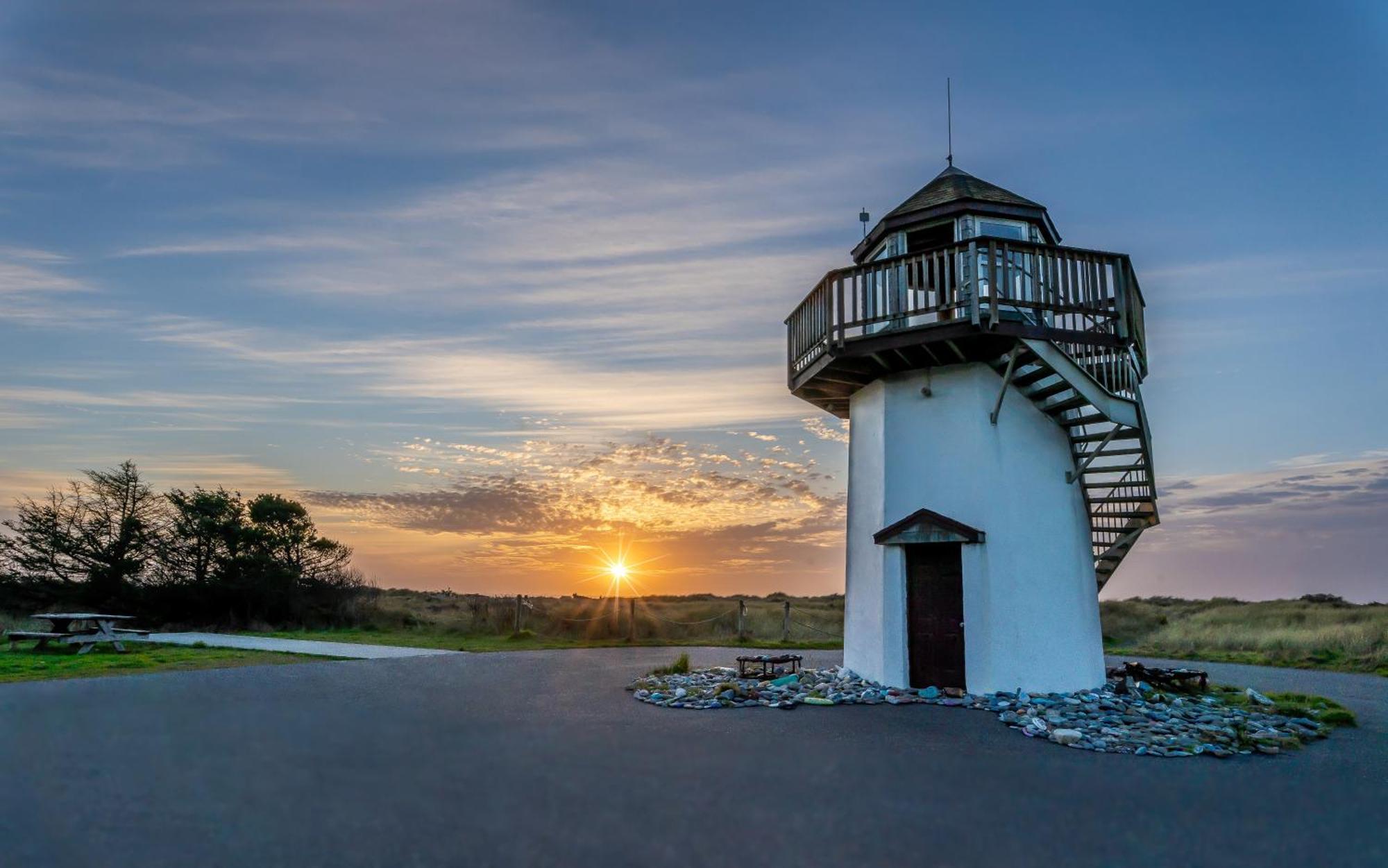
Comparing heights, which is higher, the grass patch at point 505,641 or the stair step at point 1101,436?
the stair step at point 1101,436

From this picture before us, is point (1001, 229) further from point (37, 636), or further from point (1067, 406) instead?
point (37, 636)

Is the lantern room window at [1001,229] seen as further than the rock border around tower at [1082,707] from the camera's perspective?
Yes

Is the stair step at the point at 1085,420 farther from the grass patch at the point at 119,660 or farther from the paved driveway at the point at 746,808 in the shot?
the grass patch at the point at 119,660

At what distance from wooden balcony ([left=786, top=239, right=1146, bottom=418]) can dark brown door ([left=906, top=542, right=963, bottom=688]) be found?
313 cm

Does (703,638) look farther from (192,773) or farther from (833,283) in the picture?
(192,773)

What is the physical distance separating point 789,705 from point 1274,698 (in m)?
7.55

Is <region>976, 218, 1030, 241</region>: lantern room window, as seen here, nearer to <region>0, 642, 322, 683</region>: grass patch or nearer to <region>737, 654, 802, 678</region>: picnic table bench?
<region>737, 654, 802, 678</region>: picnic table bench

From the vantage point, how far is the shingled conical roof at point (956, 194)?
1419 cm

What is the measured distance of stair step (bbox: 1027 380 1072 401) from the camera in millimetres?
13148

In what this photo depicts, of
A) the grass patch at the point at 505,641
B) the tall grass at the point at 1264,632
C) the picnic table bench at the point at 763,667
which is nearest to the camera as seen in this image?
the picnic table bench at the point at 763,667

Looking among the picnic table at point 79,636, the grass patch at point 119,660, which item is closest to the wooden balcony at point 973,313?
the grass patch at point 119,660

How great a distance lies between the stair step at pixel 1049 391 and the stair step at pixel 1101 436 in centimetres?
83

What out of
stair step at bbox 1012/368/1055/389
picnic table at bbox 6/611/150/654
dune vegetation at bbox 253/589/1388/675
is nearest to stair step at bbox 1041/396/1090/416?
stair step at bbox 1012/368/1055/389

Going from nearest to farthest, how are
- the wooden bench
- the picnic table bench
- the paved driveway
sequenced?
the paved driveway, the picnic table bench, the wooden bench
